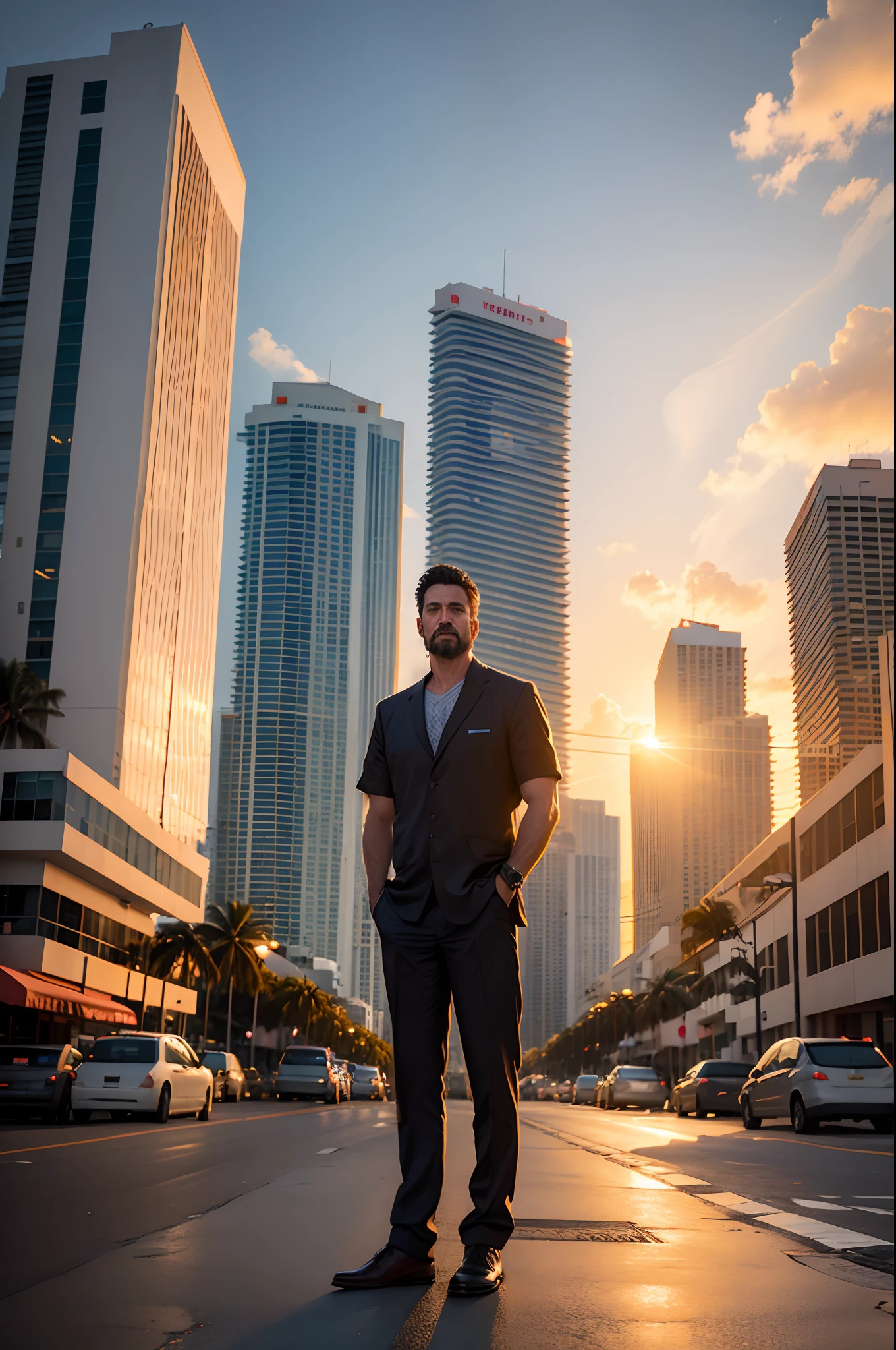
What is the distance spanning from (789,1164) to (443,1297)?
7.55 meters

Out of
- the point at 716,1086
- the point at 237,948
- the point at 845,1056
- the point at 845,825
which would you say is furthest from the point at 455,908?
the point at 237,948

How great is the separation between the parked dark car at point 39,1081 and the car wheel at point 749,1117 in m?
10.5

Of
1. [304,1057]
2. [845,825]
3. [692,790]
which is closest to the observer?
[304,1057]

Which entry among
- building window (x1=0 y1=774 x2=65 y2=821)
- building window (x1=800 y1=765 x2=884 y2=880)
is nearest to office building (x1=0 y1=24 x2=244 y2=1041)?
building window (x1=0 y1=774 x2=65 y2=821)

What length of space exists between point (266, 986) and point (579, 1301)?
9601 cm

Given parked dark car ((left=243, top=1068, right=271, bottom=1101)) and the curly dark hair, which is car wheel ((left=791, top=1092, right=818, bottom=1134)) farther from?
parked dark car ((left=243, top=1068, right=271, bottom=1101))

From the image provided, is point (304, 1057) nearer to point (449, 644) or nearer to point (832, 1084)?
point (832, 1084)

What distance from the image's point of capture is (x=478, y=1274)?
3646 millimetres

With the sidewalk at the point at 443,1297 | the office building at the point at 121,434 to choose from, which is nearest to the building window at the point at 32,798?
the office building at the point at 121,434

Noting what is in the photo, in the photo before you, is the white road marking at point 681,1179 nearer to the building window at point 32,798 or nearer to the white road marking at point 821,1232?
the white road marking at point 821,1232

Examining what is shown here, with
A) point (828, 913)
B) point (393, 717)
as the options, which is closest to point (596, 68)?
point (393, 717)

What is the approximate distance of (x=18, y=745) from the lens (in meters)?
65.5

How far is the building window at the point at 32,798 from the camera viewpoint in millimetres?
47406

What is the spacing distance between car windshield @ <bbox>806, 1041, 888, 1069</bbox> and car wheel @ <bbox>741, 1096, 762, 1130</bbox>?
2.95 metres
